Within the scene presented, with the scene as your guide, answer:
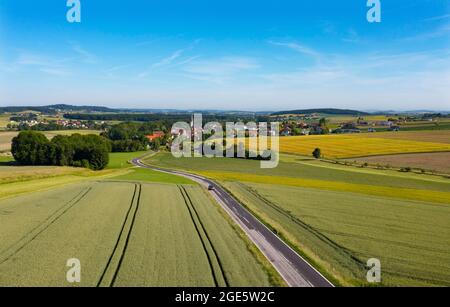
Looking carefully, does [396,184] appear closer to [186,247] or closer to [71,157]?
[186,247]

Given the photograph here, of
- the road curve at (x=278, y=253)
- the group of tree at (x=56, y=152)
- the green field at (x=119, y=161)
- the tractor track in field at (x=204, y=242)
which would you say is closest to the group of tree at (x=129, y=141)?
the green field at (x=119, y=161)

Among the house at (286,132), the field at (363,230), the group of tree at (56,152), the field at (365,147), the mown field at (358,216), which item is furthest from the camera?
the house at (286,132)

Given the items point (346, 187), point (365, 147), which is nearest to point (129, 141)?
point (365, 147)

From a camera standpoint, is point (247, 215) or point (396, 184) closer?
point (247, 215)

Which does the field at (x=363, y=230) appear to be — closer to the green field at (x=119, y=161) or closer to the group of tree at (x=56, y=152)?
the green field at (x=119, y=161)
